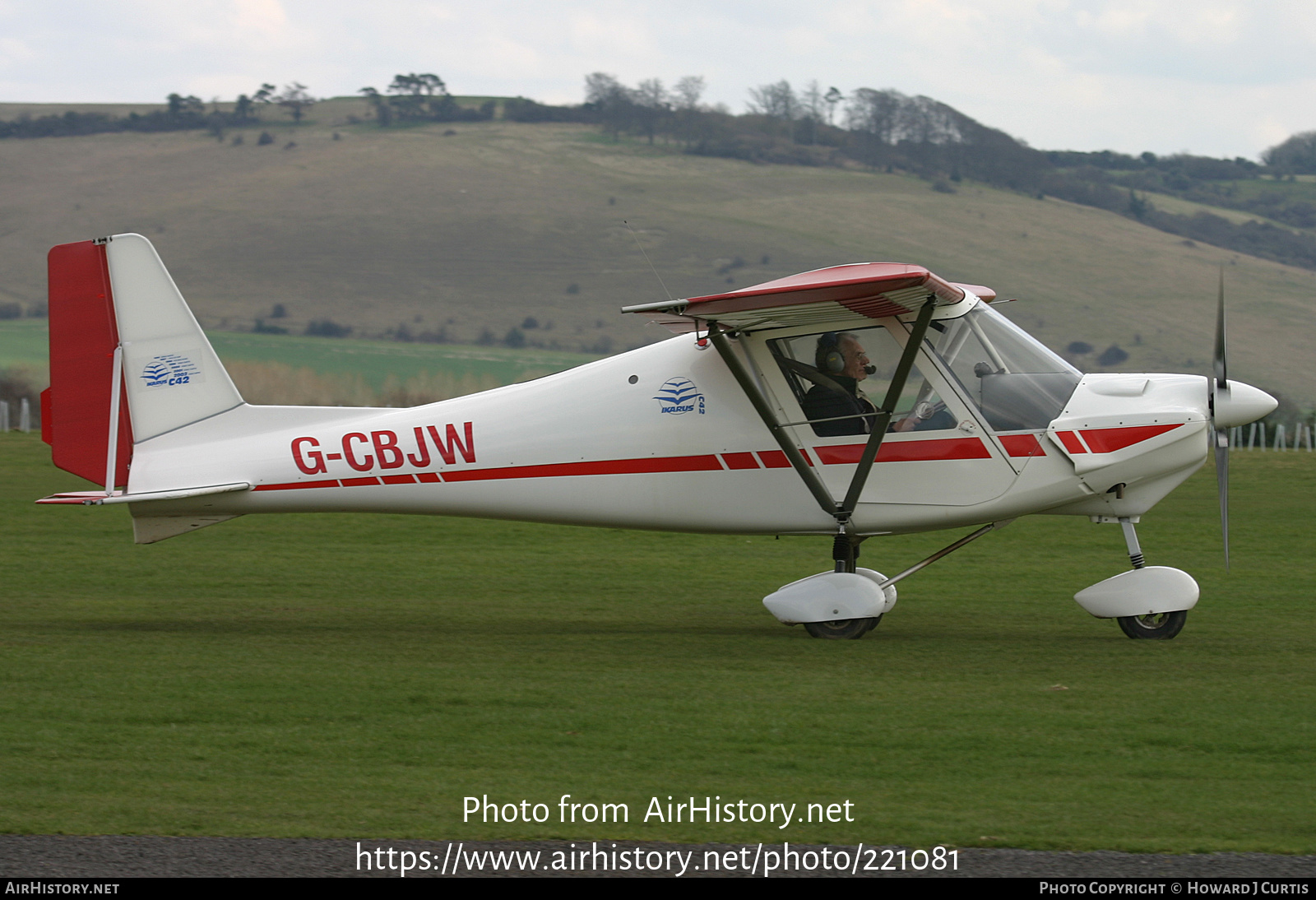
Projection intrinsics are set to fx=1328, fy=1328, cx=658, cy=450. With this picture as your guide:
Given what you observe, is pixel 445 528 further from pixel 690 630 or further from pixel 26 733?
pixel 26 733

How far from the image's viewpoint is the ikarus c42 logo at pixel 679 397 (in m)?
10.2

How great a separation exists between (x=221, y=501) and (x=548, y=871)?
6639 millimetres

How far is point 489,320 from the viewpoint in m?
80.1

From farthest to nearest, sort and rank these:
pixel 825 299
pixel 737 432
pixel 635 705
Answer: pixel 737 432
pixel 825 299
pixel 635 705

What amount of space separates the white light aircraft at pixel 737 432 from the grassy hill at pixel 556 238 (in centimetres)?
5935

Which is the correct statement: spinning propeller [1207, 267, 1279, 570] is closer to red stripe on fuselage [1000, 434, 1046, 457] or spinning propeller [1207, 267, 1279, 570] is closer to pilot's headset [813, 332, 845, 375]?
red stripe on fuselage [1000, 434, 1046, 457]

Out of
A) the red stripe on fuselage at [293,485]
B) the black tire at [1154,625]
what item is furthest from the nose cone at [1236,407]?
the red stripe on fuselage at [293,485]

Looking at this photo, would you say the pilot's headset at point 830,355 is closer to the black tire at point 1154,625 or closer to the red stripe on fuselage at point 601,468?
the red stripe on fuselage at point 601,468

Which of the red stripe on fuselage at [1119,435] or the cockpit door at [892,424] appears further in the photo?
the cockpit door at [892,424]

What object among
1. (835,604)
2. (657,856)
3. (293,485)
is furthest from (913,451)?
(657,856)

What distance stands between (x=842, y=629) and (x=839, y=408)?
1639mm

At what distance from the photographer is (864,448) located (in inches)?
387

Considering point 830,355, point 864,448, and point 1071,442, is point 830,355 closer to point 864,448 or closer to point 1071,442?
point 864,448

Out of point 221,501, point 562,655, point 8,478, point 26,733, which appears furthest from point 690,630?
point 8,478
